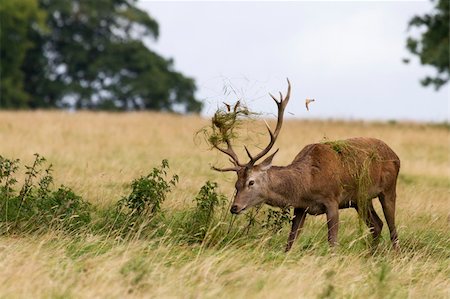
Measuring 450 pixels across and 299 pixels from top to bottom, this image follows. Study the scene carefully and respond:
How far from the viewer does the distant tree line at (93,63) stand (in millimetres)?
45750

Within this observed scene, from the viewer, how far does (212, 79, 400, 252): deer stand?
30.7 ft

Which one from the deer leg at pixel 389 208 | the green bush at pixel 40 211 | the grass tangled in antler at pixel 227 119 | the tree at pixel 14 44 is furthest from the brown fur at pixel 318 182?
the tree at pixel 14 44

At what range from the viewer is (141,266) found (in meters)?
7.34

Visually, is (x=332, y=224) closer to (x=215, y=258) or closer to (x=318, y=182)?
(x=318, y=182)

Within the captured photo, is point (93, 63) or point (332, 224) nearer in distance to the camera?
point (332, 224)

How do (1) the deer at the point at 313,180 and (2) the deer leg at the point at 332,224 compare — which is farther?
(2) the deer leg at the point at 332,224

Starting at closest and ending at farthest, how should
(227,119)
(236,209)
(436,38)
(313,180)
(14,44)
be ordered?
(236,209) → (313,180) → (227,119) → (436,38) → (14,44)

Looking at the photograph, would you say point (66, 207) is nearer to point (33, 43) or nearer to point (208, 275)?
point (208, 275)

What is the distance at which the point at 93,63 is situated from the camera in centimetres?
4638

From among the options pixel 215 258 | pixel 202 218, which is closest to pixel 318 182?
pixel 202 218

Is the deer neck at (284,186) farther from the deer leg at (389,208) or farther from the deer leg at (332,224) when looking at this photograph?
the deer leg at (389,208)

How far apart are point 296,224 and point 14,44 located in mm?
36021

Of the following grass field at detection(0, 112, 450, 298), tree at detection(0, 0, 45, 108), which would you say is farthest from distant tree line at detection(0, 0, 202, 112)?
grass field at detection(0, 112, 450, 298)

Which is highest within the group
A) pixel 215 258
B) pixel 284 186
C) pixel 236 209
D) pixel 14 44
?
pixel 14 44
